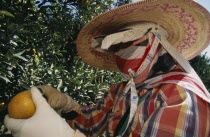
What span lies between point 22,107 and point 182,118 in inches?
28.8

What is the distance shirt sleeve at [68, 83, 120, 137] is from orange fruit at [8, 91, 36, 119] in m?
0.53

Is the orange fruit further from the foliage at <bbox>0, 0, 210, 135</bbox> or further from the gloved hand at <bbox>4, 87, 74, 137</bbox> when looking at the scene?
the foliage at <bbox>0, 0, 210, 135</bbox>

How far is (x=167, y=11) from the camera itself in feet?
4.56

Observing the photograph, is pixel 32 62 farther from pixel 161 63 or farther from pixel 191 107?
pixel 191 107

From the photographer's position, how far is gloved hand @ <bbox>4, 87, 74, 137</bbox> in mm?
1023

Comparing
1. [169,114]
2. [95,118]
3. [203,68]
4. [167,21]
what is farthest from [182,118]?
[203,68]

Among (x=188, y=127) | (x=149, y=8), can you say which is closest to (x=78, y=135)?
(x=188, y=127)

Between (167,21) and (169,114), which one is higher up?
(167,21)

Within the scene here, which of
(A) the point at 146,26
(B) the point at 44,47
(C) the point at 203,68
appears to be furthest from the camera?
(C) the point at 203,68

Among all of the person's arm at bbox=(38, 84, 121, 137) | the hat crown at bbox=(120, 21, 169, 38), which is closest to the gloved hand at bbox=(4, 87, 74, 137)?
the person's arm at bbox=(38, 84, 121, 137)

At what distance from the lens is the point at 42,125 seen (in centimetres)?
103

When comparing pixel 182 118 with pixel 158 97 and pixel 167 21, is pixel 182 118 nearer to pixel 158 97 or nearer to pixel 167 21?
pixel 158 97

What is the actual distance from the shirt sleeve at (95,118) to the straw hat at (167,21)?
383 millimetres

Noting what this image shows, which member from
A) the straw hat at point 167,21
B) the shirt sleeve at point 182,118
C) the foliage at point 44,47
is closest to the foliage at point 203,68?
the foliage at point 44,47
